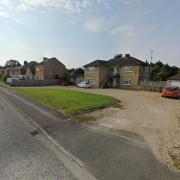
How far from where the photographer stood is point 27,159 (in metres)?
5.82

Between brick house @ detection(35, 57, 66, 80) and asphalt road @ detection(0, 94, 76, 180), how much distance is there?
55.7 metres

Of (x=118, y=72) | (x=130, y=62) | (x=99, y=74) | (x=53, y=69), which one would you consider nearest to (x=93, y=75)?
(x=99, y=74)

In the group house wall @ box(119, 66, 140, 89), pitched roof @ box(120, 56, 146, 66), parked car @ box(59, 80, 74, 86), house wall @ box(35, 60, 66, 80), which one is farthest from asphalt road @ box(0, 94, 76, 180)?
house wall @ box(35, 60, 66, 80)

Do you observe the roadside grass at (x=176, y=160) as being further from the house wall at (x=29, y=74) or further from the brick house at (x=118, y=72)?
the house wall at (x=29, y=74)

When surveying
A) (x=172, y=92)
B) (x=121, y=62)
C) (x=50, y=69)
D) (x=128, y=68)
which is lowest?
(x=172, y=92)

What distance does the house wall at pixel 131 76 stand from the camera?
41.6m

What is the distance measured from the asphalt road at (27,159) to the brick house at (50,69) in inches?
2194

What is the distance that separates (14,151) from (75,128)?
3.55 metres

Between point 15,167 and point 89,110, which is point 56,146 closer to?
point 15,167

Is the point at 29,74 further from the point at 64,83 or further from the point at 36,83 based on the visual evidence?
the point at 64,83

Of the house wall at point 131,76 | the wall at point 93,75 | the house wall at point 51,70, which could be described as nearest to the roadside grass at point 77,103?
the house wall at point 131,76

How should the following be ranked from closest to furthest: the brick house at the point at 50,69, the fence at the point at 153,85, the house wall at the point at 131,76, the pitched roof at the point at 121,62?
1. the fence at the point at 153,85
2. the house wall at the point at 131,76
3. the pitched roof at the point at 121,62
4. the brick house at the point at 50,69

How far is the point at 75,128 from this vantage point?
946 cm

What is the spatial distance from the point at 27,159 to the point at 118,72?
137ft
